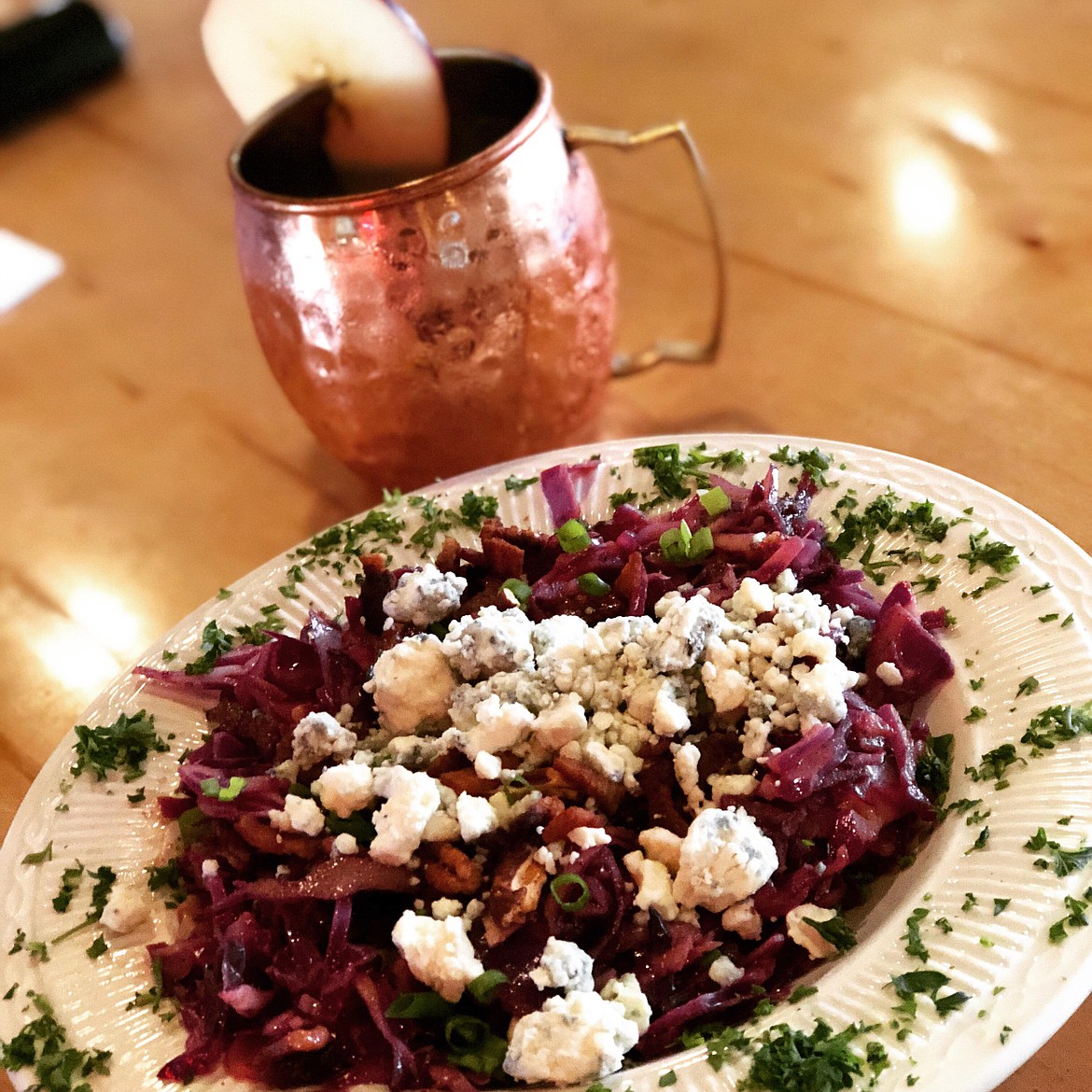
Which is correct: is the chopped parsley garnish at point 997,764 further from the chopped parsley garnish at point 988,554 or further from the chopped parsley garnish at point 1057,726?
the chopped parsley garnish at point 988,554

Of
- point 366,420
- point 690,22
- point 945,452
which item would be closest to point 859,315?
point 945,452

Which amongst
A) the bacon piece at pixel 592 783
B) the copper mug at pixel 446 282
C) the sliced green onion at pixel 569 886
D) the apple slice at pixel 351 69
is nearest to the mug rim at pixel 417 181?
the copper mug at pixel 446 282

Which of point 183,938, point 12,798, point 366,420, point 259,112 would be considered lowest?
point 12,798

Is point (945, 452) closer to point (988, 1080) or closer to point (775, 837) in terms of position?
point (775, 837)

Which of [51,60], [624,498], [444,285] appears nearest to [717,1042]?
[624,498]

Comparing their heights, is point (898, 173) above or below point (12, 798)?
above

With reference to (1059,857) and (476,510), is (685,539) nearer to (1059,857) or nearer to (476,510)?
(476,510)
